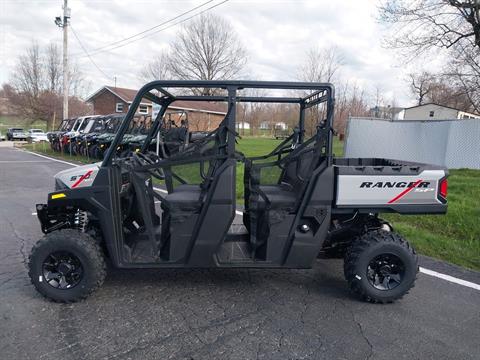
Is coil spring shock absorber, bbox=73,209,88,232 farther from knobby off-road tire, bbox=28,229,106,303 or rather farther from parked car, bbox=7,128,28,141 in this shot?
parked car, bbox=7,128,28,141

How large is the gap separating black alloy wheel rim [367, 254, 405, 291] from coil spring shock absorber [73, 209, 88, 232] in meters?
2.73

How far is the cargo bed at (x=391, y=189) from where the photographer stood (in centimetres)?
337

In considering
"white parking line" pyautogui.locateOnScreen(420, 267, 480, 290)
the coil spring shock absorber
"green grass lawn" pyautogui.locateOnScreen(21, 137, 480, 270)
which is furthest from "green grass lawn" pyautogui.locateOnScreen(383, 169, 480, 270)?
the coil spring shock absorber

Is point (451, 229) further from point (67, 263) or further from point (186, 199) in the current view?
point (67, 263)

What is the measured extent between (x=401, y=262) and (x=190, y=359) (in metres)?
2.10

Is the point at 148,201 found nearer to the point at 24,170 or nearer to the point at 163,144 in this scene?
the point at 163,144

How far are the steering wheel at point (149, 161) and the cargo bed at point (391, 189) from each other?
162cm

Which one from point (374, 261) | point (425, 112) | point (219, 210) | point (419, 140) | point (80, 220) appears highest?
point (425, 112)

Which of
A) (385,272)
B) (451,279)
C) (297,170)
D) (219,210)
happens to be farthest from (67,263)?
(451,279)

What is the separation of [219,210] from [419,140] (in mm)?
11347

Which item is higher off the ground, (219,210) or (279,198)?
(279,198)

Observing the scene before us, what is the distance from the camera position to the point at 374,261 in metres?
3.55

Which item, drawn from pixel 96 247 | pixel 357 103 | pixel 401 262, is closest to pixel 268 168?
pixel 401 262

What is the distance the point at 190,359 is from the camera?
8.61 feet
